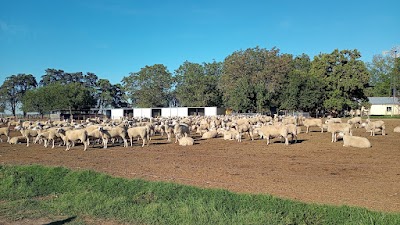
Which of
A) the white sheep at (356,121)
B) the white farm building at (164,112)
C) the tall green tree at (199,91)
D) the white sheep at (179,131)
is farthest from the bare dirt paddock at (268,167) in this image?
the tall green tree at (199,91)

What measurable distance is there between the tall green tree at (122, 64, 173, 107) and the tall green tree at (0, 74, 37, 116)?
3579 centimetres

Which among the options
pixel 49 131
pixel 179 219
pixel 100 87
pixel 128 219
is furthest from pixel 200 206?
pixel 100 87

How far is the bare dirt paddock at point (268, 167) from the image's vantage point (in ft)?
32.2

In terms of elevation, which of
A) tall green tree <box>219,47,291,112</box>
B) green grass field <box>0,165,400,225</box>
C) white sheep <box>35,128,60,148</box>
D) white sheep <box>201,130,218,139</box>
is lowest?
green grass field <box>0,165,400,225</box>

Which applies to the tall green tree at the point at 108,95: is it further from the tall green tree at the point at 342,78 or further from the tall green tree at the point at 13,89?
the tall green tree at the point at 342,78

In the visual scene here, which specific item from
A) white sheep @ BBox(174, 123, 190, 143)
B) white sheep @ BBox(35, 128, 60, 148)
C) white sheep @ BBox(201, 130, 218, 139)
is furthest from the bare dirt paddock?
white sheep @ BBox(201, 130, 218, 139)

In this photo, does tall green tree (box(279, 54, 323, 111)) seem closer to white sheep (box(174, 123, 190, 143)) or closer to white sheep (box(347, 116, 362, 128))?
white sheep (box(347, 116, 362, 128))

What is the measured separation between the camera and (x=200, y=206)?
8.69 m

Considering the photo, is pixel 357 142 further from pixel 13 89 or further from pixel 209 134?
pixel 13 89

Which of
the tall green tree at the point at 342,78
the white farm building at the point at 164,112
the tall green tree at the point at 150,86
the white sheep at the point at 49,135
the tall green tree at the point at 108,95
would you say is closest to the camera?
the white sheep at the point at 49,135

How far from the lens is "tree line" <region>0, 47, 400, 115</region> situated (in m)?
62.1

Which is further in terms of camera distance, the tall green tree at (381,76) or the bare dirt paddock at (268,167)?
the tall green tree at (381,76)

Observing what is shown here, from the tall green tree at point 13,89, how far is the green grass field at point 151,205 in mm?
100797

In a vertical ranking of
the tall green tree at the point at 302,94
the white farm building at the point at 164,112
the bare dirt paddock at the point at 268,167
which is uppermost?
the tall green tree at the point at 302,94
